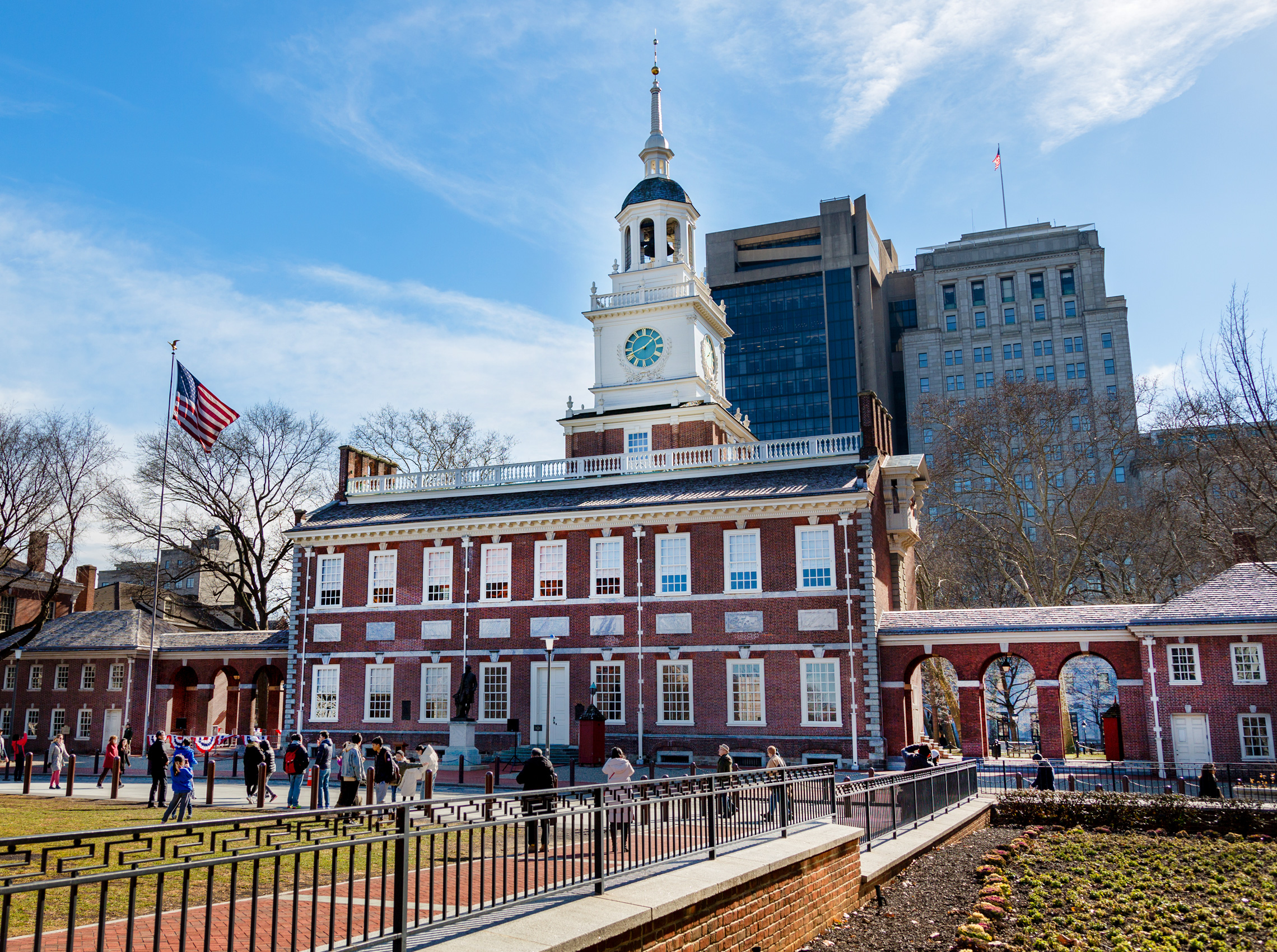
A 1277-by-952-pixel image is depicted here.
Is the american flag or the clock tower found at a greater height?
the clock tower

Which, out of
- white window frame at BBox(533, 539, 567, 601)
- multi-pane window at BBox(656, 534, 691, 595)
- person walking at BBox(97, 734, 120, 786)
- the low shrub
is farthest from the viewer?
white window frame at BBox(533, 539, 567, 601)

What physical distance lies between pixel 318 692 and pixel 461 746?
742 centimetres

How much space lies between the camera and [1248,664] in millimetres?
29047

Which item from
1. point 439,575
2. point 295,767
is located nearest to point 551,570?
point 439,575

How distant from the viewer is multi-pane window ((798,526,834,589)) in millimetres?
32875

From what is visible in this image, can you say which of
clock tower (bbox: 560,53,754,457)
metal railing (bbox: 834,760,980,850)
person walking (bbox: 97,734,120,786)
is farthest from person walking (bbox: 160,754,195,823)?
clock tower (bbox: 560,53,754,457)

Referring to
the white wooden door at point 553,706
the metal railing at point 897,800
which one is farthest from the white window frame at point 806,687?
the metal railing at point 897,800

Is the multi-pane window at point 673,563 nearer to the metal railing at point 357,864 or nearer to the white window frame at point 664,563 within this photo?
the white window frame at point 664,563

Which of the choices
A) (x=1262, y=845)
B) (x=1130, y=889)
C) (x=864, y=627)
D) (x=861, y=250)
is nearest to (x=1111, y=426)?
(x=864, y=627)

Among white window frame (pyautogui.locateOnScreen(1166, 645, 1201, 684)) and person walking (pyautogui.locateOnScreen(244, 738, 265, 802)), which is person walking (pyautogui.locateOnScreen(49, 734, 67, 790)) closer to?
person walking (pyautogui.locateOnScreen(244, 738, 265, 802))

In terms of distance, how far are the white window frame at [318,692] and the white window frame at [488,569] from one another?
21.9 feet

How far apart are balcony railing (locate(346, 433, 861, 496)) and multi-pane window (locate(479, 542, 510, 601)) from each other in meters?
3.22

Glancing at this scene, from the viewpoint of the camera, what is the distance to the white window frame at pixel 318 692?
38.3 meters

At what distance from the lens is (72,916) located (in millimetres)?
5672
